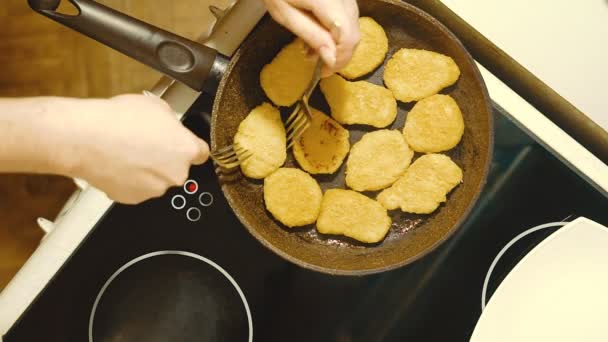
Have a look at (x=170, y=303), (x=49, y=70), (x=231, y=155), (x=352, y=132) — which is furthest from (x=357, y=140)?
(x=49, y=70)

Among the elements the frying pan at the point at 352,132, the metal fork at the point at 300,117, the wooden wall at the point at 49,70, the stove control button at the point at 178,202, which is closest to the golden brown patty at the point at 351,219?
the frying pan at the point at 352,132

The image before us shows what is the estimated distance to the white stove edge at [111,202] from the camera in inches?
31.9

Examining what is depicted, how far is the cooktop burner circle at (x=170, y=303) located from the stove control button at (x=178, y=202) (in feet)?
0.22

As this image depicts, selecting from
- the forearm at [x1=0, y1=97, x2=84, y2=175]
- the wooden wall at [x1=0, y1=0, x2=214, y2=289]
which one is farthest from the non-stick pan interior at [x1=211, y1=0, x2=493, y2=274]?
the wooden wall at [x1=0, y1=0, x2=214, y2=289]

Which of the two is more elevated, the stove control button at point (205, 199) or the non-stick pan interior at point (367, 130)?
the non-stick pan interior at point (367, 130)

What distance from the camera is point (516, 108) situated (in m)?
0.85

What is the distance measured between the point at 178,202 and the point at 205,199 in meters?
0.04

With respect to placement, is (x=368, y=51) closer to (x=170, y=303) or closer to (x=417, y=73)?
(x=417, y=73)

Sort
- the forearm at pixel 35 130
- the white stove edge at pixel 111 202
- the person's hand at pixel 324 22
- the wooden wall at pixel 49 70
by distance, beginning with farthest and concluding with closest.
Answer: the wooden wall at pixel 49 70 < the white stove edge at pixel 111 202 < the person's hand at pixel 324 22 < the forearm at pixel 35 130

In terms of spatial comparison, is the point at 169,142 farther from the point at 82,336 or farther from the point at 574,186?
the point at 574,186

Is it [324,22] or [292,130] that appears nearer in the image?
[324,22]

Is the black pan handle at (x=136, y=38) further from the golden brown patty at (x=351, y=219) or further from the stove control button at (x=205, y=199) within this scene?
the golden brown patty at (x=351, y=219)

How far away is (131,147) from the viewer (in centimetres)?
63

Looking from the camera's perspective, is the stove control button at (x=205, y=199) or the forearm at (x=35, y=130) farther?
the stove control button at (x=205, y=199)
